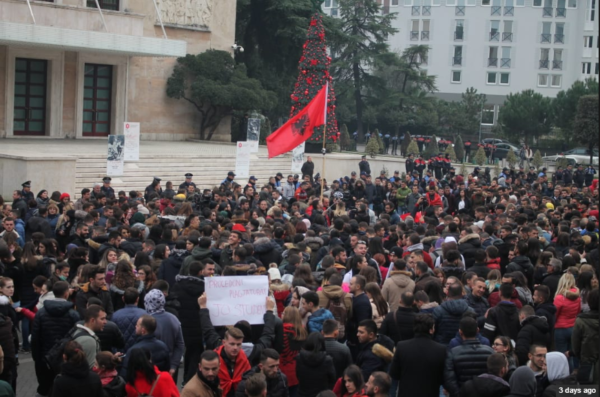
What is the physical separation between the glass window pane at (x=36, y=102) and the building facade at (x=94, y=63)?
4 centimetres

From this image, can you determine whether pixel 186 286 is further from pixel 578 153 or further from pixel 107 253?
pixel 578 153

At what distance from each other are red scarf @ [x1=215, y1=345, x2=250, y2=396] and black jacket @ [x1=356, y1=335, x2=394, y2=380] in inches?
45.9

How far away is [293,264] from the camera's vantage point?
10414mm

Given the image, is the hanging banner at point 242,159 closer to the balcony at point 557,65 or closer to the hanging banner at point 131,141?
the hanging banner at point 131,141

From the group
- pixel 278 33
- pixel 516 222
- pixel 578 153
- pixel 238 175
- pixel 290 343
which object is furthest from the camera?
pixel 578 153

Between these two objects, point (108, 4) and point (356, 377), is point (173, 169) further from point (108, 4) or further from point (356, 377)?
point (356, 377)

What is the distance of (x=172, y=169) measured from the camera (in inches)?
1110

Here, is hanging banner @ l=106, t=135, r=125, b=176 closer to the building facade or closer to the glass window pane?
the building facade

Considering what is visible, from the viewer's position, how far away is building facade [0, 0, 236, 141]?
30219 mm

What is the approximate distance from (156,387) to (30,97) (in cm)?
2780

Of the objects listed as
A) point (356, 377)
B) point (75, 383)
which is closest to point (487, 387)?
point (356, 377)

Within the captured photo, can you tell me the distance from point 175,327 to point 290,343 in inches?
45.9

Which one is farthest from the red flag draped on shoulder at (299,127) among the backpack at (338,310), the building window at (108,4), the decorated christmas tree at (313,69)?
the building window at (108,4)

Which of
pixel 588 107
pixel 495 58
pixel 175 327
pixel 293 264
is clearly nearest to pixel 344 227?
pixel 293 264
